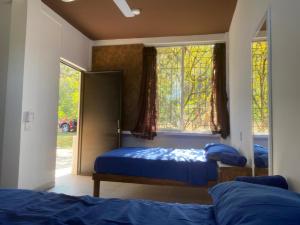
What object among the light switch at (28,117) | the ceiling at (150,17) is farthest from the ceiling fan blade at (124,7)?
the light switch at (28,117)

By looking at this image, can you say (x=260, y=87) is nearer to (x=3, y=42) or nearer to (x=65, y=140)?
(x=3, y=42)

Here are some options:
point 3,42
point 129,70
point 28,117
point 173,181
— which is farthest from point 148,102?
point 3,42

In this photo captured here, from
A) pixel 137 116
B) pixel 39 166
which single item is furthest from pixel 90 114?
pixel 39 166

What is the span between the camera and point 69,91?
609 cm

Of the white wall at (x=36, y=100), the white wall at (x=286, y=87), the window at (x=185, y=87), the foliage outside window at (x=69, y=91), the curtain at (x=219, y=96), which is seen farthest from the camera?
the foliage outside window at (x=69, y=91)

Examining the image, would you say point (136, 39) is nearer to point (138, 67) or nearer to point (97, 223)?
point (138, 67)

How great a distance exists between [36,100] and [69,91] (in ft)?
8.77

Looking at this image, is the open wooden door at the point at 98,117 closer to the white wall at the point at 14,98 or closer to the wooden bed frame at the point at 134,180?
the wooden bed frame at the point at 134,180

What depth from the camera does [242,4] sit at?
3172mm

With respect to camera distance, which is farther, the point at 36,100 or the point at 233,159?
the point at 36,100

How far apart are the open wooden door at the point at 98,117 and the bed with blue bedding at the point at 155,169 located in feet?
4.74

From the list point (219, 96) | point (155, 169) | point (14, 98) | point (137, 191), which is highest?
point (219, 96)

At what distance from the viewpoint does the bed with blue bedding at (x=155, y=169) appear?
3.02 meters

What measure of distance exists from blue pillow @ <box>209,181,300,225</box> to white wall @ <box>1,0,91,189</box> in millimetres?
2793
